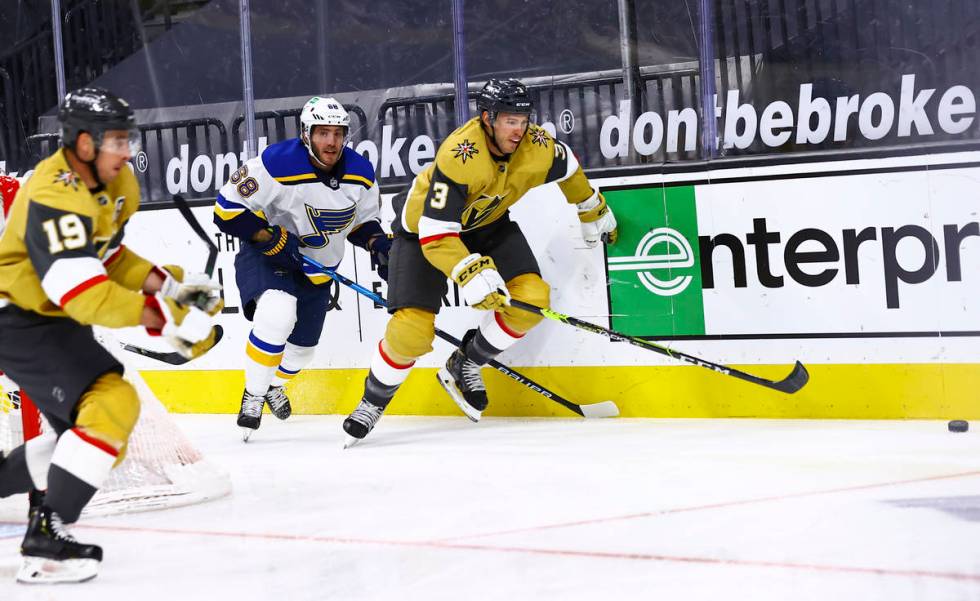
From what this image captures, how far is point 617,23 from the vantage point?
436 cm

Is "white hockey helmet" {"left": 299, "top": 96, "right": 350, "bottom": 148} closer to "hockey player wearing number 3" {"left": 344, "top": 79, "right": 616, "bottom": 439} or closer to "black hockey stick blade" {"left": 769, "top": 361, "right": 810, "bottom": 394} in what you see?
"hockey player wearing number 3" {"left": 344, "top": 79, "right": 616, "bottom": 439}

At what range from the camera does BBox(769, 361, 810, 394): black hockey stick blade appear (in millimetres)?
3767

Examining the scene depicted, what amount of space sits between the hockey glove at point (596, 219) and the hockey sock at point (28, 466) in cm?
210

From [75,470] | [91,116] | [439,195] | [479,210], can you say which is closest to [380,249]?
[479,210]

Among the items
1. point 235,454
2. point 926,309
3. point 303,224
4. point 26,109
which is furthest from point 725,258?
point 26,109

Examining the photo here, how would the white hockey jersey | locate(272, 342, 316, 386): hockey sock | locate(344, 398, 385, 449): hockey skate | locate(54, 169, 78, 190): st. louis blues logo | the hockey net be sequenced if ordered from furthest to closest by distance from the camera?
locate(272, 342, 316, 386): hockey sock
the white hockey jersey
locate(344, 398, 385, 449): hockey skate
the hockey net
locate(54, 169, 78, 190): st. louis blues logo

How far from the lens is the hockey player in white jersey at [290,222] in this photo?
425 centimetres

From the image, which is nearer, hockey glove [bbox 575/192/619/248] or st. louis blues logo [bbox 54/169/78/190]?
st. louis blues logo [bbox 54/169/78/190]

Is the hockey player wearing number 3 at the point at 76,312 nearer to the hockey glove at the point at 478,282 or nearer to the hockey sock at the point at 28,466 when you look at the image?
the hockey sock at the point at 28,466

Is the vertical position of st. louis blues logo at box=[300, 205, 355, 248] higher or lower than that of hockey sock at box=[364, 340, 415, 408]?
higher

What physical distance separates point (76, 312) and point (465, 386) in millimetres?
2200

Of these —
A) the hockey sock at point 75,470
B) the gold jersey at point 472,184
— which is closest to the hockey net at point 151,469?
the hockey sock at point 75,470

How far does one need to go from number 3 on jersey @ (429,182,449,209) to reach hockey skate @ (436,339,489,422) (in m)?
0.72

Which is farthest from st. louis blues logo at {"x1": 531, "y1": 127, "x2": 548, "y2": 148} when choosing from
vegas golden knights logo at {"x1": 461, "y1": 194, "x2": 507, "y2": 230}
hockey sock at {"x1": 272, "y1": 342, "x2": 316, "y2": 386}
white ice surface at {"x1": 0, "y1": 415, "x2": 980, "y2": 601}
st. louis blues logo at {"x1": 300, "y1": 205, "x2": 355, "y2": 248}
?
hockey sock at {"x1": 272, "y1": 342, "x2": 316, "y2": 386}
